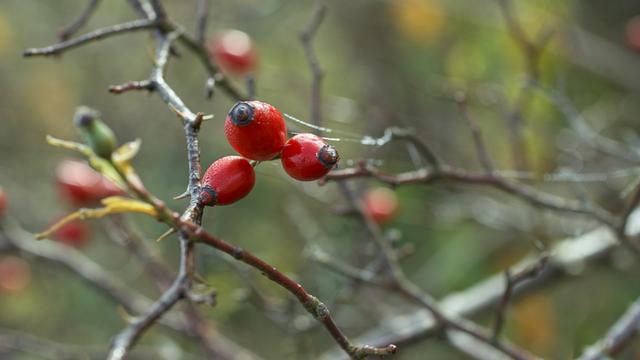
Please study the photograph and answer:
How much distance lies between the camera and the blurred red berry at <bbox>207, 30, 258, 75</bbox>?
3986 millimetres

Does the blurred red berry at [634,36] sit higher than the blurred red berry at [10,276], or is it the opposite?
the blurred red berry at [634,36]

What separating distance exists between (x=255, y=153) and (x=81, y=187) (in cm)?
222

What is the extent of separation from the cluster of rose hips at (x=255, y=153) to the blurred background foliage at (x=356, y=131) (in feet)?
5.11

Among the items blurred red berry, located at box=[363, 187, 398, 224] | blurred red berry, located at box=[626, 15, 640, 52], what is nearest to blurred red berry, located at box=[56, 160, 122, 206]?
blurred red berry, located at box=[363, 187, 398, 224]

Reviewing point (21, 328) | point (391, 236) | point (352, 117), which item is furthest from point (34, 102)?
point (391, 236)

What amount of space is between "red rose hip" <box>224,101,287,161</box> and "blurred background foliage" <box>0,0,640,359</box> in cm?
157

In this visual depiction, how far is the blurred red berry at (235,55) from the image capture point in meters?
3.99

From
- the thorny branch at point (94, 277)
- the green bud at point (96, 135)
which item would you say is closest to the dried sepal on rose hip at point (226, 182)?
the green bud at point (96, 135)

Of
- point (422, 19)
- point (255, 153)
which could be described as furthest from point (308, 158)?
point (422, 19)

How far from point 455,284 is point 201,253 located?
6.41 feet

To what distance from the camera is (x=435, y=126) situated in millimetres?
5293

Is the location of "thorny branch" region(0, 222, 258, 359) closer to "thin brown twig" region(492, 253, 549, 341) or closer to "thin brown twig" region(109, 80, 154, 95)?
"thin brown twig" region(492, 253, 549, 341)

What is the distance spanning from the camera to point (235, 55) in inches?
157

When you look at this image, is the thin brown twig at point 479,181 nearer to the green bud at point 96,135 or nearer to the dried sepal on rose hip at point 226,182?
the dried sepal on rose hip at point 226,182
